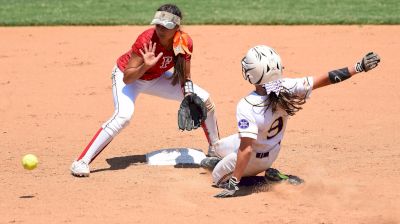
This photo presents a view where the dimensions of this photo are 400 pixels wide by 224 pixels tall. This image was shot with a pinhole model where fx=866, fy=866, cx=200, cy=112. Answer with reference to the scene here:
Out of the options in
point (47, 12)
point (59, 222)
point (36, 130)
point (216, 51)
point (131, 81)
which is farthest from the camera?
point (47, 12)

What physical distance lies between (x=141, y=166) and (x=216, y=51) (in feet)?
17.8

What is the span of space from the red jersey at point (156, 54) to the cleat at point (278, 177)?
1.40 m

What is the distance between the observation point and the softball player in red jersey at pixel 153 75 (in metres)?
8.22

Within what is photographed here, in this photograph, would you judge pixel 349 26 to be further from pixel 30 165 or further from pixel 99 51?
pixel 30 165

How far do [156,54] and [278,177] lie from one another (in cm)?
171

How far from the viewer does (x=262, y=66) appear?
7266mm

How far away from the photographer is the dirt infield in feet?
23.5

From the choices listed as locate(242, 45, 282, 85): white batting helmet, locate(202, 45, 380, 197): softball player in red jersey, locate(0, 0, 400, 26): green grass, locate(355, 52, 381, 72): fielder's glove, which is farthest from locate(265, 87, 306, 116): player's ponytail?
locate(0, 0, 400, 26): green grass

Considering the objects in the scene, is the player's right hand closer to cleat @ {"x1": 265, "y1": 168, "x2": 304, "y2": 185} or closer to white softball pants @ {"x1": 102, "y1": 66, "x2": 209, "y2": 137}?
white softball pants @ {"x1": 102, "y1": 66, "x2": 209, "y2": 137}

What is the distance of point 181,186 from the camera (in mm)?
7895

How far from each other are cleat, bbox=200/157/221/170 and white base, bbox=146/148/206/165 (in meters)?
0.26

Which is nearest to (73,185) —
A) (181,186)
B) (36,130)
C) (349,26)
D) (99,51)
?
(181,186)

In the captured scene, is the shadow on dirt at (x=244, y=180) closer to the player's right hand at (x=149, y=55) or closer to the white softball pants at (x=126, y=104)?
the white softball pants at (x=126, y=104)

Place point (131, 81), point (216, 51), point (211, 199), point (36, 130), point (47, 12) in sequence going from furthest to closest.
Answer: point (47, 12), point (216, 51), point (36, 130), point (131, 81), point (211, 199)
